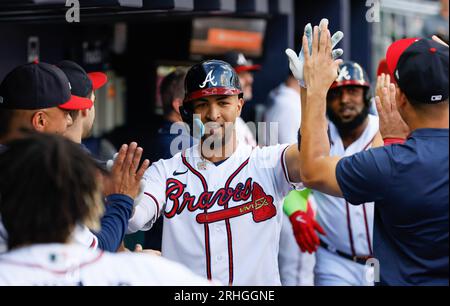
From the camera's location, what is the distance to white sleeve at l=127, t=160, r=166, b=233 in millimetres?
3961

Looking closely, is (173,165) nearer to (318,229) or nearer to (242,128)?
(318,229)

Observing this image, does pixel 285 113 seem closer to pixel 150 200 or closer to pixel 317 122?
pixel 150 200

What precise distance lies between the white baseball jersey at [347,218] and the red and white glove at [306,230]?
16 cm

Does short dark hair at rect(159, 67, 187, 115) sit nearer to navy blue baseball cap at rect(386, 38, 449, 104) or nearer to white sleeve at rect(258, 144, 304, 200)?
white sleeve at rect(258, 144, 304, 200)

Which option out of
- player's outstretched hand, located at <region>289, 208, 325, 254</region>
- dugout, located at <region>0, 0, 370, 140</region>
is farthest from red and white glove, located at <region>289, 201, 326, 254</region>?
dugout, located at <region>0, 0, 370, 140</region>

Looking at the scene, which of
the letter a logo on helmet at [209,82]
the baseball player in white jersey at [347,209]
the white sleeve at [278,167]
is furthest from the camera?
the baseball player in white jersey at [347,209]

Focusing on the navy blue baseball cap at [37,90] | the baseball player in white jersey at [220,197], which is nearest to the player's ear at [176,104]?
the baseball player in white jersey at [220,197]

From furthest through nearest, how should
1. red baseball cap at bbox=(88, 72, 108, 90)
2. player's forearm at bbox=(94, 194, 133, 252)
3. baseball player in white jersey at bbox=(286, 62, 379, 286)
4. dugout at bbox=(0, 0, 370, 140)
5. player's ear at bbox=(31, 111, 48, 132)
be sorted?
dugout at bbox=(0, 0, 370, 140) < baseball player in white jersey at bbox=(286, 62, 379, 286) < red baseball cap at bbox=(88, 72, 108, 90) < player's ear at bbox=(31, 111, 48, 132) < player's forearm at bbox=(94, 194, 133, 252)

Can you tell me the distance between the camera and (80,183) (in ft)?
8.08

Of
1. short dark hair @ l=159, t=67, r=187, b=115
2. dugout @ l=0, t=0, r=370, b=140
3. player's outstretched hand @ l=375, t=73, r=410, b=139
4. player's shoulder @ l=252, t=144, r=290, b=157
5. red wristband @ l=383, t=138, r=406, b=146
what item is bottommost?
player's shoulder @ l=252, t=144, r=290, b=157

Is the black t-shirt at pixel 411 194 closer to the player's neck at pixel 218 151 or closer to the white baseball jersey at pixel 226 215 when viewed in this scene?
the white baseball jersey at pixel 226 215

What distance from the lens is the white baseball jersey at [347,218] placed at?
5707mm

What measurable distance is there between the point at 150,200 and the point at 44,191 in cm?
160

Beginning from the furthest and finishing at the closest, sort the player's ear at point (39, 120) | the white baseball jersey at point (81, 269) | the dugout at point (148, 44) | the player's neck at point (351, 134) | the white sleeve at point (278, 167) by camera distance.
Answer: the dugout at point (148, 44)
the player's neck at point (351, 134)
the white sleeve at point (278, 167)
the player's ear at point (39, 120)
the white baseball jersey at point (81, 269)
